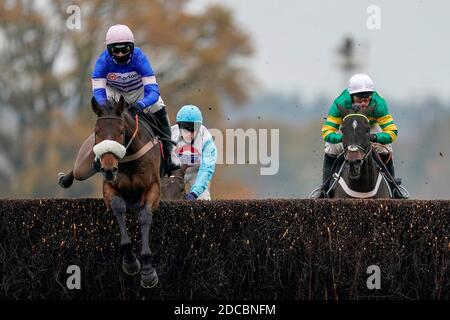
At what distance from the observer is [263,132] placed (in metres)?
27.3

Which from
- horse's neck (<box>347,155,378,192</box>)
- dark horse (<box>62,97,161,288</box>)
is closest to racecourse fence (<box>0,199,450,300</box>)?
dark horse (<box>62,97,161,288</box>)

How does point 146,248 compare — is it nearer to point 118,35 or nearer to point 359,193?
point 118,35

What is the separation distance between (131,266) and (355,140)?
2.56 metres

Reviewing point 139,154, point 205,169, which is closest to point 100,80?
point 139,154

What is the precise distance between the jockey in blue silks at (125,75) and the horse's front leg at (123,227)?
640 millimetres

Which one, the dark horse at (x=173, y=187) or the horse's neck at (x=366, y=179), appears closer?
the horse's neck at (x=366, y=179)

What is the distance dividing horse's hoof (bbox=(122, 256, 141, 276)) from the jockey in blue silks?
3.71 ft

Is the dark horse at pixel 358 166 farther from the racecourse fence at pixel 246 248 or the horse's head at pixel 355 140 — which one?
the racecourse fence at pixel 246 248

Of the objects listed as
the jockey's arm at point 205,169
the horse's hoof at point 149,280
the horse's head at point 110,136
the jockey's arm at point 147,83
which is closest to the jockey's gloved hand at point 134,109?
the jockey's arm at point 147,83

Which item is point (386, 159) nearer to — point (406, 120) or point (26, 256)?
point (26, 256)

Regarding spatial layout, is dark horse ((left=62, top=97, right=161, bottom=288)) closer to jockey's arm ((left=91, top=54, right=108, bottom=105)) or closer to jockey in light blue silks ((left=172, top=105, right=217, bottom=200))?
jockey's arm ((left=91, top=54, right=108, bottom=105))

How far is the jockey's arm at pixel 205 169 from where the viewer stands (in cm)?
1279

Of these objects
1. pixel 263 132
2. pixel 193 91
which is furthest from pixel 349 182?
pixel 193 91
